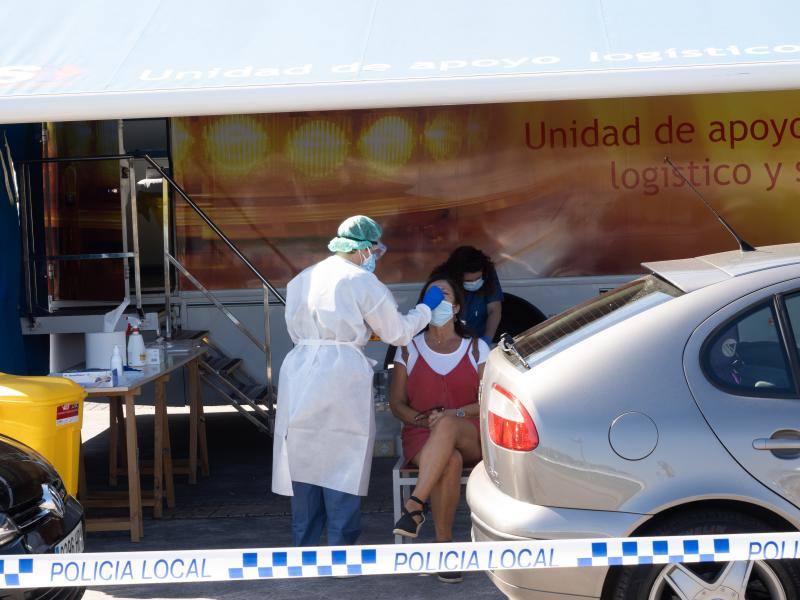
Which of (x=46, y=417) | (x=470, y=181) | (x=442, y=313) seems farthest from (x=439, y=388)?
(x=470, y=181)

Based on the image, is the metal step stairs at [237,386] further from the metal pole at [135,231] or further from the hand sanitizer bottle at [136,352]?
the hand sanitizer bottle at [136,352]

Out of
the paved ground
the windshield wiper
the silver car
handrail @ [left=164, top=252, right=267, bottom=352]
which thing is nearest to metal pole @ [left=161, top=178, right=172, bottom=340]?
handrail @ [left=164, top=252, right=267, bottom=352]

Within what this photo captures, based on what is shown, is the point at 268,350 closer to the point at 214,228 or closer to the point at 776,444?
the point at 214,228

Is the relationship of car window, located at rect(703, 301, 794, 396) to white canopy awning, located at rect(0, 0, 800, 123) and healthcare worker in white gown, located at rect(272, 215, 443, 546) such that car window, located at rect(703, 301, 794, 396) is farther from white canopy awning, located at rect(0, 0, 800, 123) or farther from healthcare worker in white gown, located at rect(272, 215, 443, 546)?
white canopy awning, located at rect(0, 0, 800, 123)

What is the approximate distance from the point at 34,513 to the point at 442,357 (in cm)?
231

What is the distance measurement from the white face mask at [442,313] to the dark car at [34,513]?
2.01 meters

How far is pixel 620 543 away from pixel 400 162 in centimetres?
531

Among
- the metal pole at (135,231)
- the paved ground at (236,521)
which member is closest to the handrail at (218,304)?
the metal pole at (135,231)

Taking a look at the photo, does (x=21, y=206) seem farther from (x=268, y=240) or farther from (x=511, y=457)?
(x=511, y=457)

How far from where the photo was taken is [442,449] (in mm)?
5387

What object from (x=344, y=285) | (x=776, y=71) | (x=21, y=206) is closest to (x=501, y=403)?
(x=344, y=285)

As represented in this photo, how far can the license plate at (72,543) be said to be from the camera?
4225 millimetres

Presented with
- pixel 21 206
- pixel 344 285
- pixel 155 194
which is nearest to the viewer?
pixel 344 285

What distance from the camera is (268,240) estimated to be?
8.62 meters
